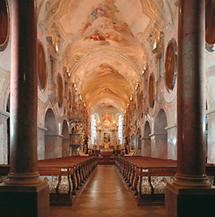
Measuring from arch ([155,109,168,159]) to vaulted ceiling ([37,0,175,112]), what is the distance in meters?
4.86

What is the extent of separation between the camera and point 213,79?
11.3m

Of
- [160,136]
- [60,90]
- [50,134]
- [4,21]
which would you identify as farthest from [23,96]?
[60,90]

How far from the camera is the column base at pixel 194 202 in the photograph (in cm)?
556

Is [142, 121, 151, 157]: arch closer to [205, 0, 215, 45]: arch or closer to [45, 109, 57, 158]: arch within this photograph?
[45, 109, 57, 158]: arch

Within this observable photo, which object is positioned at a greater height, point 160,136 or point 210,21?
point 210,21

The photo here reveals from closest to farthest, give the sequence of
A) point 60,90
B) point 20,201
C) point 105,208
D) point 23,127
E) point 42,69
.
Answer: point 20,201, point 23,127, point 105,208, point 42,69, point 60,90

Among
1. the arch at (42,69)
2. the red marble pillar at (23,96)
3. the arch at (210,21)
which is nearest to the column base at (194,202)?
the red marble pillar at (23,96)

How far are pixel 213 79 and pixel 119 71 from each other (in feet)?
66.5

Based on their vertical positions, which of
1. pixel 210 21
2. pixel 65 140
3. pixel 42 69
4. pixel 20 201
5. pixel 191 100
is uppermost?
pixel 210 21

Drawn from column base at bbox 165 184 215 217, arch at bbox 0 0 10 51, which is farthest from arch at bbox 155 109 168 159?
column base at bbox 165 184 215 217

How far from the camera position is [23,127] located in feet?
19.3

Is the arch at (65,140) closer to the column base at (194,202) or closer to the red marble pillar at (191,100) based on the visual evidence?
the red marble pillar at (191,100)

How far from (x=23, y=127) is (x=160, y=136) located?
1500 centimetres

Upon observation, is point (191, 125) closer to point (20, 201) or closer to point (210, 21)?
point (20, 201)
